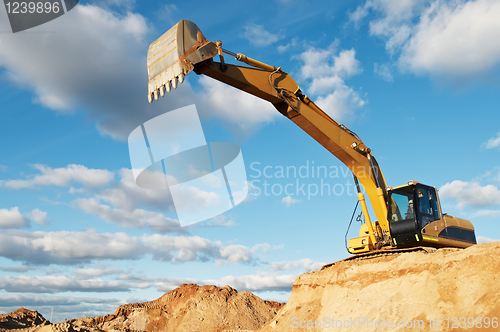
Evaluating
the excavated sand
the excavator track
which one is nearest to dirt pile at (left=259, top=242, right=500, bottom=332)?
the excavated sand

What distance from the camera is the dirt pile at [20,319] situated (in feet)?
71.9

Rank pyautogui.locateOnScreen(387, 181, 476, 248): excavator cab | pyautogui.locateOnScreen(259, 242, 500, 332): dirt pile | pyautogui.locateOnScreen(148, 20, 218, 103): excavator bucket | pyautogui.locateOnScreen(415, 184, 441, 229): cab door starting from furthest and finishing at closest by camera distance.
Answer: pyautogui.locateOnScreen(415, 184, 441, 229): cab door → pyautogui.locateOnScreen(387, 181, 476, 248): excavator cab → pyautogui.locateOnScreen(148, 20, 218, 103): excavator bucket → pyautogui.locateOnScreen(259, 242, 500, 332): dirt pile

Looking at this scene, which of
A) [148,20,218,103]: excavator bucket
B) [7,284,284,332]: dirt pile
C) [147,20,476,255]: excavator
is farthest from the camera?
[7,284,284,332]: dirt pile

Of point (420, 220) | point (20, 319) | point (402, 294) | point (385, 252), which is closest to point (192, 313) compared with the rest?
point (20, 319)

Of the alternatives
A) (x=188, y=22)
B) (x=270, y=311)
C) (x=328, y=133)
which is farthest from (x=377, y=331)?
(x=270, y=311)

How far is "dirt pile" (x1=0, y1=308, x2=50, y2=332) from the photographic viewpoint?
71.9 ft

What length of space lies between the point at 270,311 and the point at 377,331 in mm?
20135

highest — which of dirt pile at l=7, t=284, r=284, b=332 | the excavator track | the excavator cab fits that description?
the excavator cab

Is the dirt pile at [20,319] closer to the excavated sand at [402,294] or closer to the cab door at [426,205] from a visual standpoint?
the excavated sand at [402,294]

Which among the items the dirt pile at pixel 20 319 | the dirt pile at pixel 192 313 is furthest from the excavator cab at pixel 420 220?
the dirt pile at pixel 20 319

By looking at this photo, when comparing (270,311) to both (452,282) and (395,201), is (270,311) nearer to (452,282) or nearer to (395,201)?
(395,201)

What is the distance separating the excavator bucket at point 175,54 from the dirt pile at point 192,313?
20.1 m

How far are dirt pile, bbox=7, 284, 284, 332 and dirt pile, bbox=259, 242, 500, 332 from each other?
14709 mm

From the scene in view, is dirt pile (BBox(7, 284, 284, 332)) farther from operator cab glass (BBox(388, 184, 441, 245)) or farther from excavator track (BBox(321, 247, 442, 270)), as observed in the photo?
operator cab glass (BBox(388, 184, 441, 245))
